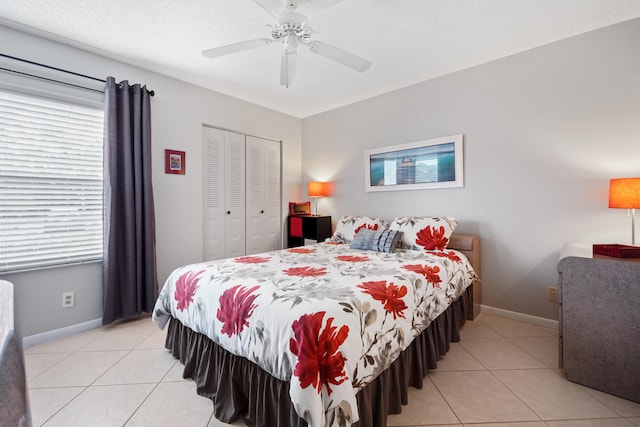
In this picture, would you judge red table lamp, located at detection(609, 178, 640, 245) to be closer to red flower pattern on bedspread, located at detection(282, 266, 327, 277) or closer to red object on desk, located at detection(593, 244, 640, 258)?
red object on desk, located at detection(593, 244, 640, 258)

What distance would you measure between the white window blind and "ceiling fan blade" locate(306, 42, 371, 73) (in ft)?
6.88

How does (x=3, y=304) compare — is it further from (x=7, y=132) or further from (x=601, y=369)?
(x=601, y=369)

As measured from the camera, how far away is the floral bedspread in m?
1.09

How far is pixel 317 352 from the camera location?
43.4 inches

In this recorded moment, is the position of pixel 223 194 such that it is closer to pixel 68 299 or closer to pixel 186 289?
pixel 68 299

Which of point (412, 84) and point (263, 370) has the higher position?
point (412, 84)

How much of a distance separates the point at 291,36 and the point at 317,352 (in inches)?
76.1

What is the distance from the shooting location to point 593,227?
2.23m

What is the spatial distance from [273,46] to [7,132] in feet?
7.12

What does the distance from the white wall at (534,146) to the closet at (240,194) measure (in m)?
1.85

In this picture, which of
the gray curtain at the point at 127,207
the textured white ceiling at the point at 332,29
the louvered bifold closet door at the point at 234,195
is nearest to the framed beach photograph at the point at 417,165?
the textured white ceiling at the point at 332,29

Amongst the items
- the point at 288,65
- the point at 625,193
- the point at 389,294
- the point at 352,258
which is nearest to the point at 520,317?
the point at 625,193

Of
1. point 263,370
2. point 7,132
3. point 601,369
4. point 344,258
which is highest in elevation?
point 7,132

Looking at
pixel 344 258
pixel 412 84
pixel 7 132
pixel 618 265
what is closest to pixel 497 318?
pixel 618 265
